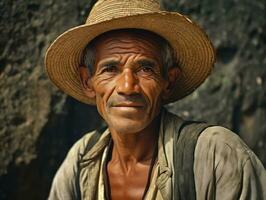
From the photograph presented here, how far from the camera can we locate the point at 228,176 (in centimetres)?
219

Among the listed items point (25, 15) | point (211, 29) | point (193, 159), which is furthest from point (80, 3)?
point (193, 159)

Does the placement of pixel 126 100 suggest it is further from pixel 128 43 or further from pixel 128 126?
pixel 128 43

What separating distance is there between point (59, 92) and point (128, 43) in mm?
1300

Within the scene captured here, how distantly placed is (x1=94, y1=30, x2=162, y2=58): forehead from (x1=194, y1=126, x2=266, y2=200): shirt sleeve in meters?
0.46

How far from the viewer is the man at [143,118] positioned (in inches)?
87.7

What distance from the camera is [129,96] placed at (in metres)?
2.28

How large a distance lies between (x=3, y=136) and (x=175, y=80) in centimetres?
136

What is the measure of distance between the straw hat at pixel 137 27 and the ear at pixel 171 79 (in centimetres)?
4

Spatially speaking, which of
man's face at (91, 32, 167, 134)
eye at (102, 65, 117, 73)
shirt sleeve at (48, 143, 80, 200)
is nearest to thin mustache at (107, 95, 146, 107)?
man's face at (91, 32, 167, 134)

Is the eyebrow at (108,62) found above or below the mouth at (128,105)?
above

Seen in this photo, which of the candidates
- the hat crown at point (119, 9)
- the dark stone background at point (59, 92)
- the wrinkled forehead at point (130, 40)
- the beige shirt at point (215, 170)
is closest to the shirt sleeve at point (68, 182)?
the beige shirt at point (215, 170)

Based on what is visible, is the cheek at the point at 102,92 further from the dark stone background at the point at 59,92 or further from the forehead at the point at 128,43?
the dark stone background at the point at 59,92

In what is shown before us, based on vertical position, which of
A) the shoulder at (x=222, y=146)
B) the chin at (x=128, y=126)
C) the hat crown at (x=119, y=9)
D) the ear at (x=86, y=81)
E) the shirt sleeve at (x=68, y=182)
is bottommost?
the shirt sleeve at (x=68, y=182)

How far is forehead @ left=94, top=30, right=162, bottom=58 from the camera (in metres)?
2.36
